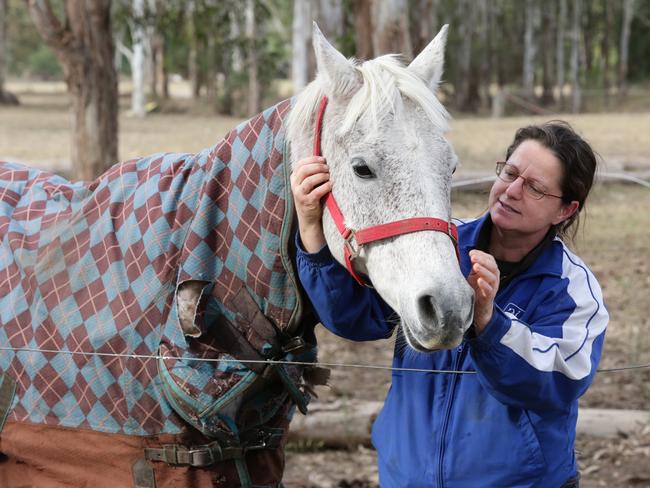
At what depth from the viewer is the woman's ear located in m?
2.40

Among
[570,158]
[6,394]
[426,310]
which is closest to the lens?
[426,310]

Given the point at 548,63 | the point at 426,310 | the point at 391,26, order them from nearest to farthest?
the point at 426,310 → the point at 391,26 → the point at 548,63

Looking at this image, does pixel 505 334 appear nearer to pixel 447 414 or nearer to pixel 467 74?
pixel 447 414

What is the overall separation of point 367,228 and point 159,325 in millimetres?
710

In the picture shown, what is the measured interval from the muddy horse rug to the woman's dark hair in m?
0.74

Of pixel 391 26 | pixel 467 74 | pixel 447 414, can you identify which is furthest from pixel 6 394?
pixel 467 74

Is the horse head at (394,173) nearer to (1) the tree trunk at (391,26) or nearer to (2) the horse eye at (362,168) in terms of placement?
(2) the horse eye at (362,168)

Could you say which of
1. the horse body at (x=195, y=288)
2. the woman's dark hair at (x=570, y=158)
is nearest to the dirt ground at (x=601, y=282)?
the woman's dark hair at (x=570, y=158)

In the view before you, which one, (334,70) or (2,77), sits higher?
(334,70)

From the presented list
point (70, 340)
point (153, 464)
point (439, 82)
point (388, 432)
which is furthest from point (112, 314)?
point (439, 82)

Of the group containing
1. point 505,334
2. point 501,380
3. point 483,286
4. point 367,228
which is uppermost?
point 367,228

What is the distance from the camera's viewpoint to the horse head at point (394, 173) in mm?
1911

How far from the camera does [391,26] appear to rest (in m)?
6.18

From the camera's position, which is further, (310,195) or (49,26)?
(49,26)
